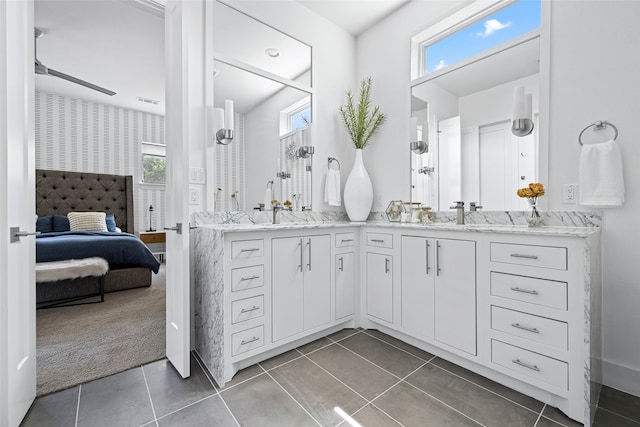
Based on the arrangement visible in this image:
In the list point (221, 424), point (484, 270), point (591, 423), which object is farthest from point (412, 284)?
point (221, 424)

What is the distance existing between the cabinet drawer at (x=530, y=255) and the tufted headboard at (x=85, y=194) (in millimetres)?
5456

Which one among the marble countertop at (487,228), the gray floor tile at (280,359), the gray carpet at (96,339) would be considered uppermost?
the marble countertop at (487,228)

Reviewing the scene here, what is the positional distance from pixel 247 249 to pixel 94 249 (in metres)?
2.57

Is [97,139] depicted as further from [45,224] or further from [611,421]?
[611,421]

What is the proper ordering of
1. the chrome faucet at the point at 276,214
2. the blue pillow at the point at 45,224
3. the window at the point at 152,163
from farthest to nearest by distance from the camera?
the window at the point at 152,163 → the blue pillow at the point at 45,224 → the chrome faucet at the point at 276,214

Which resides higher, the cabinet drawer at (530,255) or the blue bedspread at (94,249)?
the cabinet drawer at (530,255)

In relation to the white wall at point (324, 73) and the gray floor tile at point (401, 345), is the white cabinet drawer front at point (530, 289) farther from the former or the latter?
the white wall at point (324, 73)

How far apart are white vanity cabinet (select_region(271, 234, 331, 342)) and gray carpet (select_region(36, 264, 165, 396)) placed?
2.92 feet

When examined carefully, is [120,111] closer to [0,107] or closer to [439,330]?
[0,107]

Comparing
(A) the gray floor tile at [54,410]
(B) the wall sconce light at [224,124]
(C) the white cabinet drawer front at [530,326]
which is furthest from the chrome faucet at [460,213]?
(A) the gray floor tile at [54,410]

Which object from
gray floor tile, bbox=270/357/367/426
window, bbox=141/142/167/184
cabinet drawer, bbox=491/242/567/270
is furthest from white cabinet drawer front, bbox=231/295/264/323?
window, bbox=141/142/167/184

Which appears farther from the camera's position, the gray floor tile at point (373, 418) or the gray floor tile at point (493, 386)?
the gray floor tile at point (493, 386)

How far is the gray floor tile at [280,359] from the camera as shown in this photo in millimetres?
1804

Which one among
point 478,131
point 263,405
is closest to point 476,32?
point 478,131
